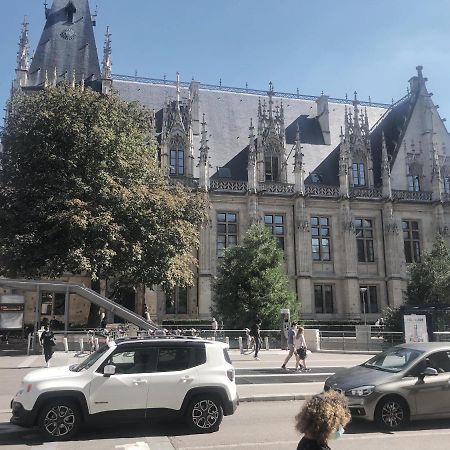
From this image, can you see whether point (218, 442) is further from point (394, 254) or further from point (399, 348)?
point (394, 254)

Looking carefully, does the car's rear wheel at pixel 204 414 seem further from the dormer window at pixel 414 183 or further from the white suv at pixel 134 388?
the dormer window at pixel 414 183

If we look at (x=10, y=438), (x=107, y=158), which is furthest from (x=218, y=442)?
(x=107, y=158)

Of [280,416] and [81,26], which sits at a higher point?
[81,26]

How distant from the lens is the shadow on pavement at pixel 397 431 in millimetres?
9320

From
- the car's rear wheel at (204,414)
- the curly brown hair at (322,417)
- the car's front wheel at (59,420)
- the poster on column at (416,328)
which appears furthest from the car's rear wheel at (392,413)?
the poster on column at (416,328)

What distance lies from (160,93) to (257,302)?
24.1 m

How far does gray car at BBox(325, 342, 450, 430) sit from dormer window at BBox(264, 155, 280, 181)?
3254 centimetres

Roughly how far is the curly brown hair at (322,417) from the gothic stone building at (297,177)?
3310 centimetres

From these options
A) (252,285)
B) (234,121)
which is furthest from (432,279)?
(234,121)

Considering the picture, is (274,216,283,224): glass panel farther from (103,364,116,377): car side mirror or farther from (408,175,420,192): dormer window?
(103,364,116,377): car side mirror

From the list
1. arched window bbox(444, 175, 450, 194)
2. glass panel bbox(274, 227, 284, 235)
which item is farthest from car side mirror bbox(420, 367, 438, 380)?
arched window bbox(444, 175, 450, 194)

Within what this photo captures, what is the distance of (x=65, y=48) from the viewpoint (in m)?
43.1

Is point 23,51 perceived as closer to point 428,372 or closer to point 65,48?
point 65,48

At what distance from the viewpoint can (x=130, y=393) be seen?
29.5 ft
